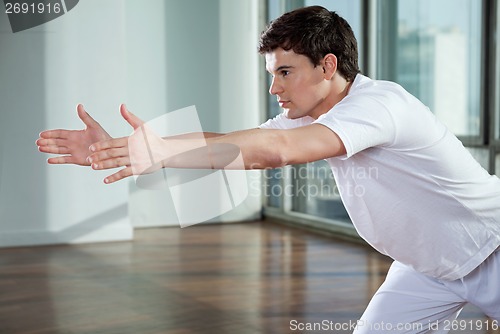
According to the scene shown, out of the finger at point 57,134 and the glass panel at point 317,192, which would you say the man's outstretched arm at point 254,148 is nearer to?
the finger at point 57,134

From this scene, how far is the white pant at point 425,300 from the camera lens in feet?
5.94

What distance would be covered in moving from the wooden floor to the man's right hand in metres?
1.62

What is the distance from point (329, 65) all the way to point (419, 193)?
1.18 feet

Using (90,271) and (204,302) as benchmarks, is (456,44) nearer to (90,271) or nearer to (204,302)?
(204,302)

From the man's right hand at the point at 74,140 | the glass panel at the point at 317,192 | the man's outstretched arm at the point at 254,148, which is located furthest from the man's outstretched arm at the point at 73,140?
the glass panel at the point at 317,192

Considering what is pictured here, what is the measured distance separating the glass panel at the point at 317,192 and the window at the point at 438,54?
39.1 inches

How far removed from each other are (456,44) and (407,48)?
502 mm

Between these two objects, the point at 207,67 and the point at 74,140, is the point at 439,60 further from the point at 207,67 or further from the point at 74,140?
the point at 74,140

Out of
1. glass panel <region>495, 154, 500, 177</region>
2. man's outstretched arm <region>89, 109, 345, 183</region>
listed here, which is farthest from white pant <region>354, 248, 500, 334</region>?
glass panel <region>495, 154, 500, 177</region>

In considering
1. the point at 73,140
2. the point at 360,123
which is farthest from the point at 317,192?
the point at 360,123

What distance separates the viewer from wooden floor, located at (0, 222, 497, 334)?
3322 millimetres

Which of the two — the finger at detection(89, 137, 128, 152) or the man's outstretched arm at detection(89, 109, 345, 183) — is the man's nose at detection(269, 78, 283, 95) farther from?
the finger at detection(89, 137, 128, 152)

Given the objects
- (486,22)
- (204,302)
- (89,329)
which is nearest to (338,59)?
(89,329)

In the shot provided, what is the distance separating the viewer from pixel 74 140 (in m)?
1.68
